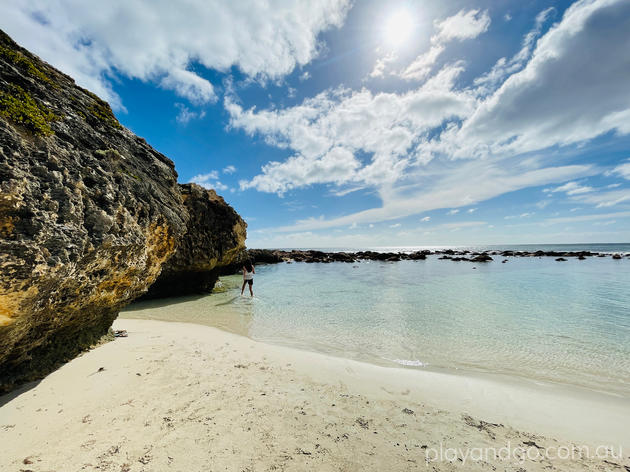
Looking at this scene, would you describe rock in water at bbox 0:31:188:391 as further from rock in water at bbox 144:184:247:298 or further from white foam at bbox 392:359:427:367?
rock in water at bbox 144:184:247:298

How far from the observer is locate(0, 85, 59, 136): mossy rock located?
10.8 feet

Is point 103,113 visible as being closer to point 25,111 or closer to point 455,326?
point 25,111

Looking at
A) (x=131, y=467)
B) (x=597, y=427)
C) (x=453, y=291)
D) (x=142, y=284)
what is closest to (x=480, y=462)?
(x=597, y=427)

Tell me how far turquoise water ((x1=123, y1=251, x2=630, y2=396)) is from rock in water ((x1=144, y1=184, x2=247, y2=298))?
1.44 metres

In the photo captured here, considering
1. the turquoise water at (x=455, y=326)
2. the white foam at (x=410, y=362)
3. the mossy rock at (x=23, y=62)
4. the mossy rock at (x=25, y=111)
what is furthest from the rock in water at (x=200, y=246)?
the white foam at (x=410, y=362)

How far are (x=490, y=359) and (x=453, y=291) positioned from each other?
444 inches

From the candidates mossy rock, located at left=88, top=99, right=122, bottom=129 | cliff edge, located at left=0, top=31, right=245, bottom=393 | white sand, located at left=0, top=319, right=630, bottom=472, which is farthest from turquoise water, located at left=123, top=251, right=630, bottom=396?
mossy rock, located at left=88, top=99, right=122, bottom=129

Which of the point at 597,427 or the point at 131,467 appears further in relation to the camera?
the point at 597,427

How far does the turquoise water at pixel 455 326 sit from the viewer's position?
6.31m

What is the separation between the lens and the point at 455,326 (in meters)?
9.22

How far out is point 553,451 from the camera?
10.3 feet

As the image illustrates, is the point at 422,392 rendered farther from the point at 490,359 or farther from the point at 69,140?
the point at 69,140

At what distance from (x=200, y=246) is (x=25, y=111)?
36.0 feet

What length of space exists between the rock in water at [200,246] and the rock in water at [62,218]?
7.72 metres
